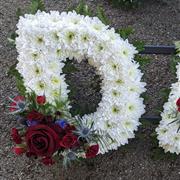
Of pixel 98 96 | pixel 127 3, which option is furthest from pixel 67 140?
pixel 127 3

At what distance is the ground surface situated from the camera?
3.70 m

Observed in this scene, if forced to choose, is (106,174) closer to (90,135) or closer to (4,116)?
(90,135)

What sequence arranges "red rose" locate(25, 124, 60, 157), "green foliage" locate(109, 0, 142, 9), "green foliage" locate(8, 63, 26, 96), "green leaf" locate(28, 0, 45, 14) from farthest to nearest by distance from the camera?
"green foliage" locate(109, 0, 142, 9), "green leaf" locate(28, 0, 45, 14), "green foliage" locate(8, 63, 26, 96), "red rose" locate(25, 124, 60, 157)

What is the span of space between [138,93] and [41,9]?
886mm

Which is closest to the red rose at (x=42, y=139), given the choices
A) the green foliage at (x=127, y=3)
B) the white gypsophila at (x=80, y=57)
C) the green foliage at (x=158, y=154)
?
the white gypsophila at (x=80, y=57)

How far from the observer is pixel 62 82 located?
3332mm

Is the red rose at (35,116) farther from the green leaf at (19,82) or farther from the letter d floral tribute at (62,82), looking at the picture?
the green leaf at (19,82)

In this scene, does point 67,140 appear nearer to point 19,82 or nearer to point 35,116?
point 35,116

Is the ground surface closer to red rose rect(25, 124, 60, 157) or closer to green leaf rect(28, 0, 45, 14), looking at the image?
red rose rect(25, 124, 60, 157)

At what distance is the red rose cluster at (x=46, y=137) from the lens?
311cm

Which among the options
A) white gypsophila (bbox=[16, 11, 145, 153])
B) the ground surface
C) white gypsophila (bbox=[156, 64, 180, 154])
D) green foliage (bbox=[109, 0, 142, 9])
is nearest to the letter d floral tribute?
white gypsophila (bbox=[16, 11, 145, 153])

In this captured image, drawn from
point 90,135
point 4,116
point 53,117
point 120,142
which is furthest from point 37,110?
point 4,116

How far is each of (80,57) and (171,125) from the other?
767mm

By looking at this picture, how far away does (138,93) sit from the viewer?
3.41 metres
